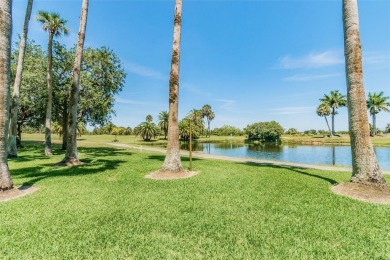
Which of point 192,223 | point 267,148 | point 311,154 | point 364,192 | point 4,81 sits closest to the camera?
point 192,223

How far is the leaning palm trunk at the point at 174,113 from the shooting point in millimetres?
11914

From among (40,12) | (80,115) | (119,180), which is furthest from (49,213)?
(80,115)

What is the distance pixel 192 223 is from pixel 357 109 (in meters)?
7.39

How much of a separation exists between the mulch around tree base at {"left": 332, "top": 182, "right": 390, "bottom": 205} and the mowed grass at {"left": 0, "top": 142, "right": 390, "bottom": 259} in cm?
51

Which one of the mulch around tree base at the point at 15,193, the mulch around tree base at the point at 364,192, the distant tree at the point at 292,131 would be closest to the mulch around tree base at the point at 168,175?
Answer: the mulch around tree base at the point at 15,193

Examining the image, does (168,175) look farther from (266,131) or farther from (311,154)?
(266,131)

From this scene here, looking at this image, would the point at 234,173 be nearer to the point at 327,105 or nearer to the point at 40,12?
the point at 40,12

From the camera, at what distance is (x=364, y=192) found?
26.5ft

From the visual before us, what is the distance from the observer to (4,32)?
27.6 feet

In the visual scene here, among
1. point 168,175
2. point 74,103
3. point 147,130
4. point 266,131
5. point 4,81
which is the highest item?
point 266,131

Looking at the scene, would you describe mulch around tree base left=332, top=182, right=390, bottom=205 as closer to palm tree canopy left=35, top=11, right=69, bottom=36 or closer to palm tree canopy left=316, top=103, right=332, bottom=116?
palm tree canopy left=35, top=11, right=69, bottom=36

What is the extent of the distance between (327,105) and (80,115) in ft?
304

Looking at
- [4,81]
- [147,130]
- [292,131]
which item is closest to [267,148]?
[147,130]

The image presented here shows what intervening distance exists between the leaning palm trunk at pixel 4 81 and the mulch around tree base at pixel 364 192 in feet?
38.3
